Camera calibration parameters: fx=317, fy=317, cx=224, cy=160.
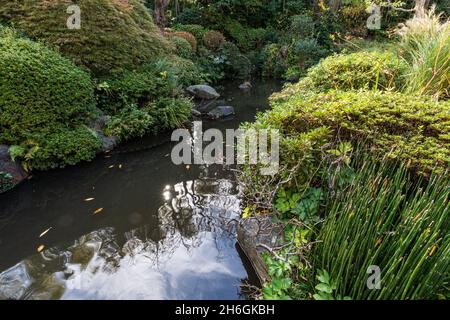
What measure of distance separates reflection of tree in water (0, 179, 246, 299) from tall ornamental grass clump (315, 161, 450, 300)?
57.9 inches

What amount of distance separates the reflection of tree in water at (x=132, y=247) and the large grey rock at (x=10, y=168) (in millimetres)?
1747

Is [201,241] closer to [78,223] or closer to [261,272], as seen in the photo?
[261,272]

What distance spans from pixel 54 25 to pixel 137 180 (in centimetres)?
346

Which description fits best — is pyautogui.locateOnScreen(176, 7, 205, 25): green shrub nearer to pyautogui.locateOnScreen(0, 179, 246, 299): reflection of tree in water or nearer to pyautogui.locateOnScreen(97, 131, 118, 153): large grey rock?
pyautogui.locateOnScreen(97, 131, 118, 153): large grey rock

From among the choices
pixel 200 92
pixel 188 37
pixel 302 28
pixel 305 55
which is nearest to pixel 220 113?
pixel 200 92

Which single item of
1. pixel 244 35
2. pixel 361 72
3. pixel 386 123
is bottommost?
pixel 386 123

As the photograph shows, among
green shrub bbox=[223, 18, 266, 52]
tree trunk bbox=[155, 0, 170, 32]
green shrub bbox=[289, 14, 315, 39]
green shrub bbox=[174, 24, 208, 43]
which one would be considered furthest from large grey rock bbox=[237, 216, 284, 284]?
green shrub bbox=[223, 18, 266, 52]

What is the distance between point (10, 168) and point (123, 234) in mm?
2218

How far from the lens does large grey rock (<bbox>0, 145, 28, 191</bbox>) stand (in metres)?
4.43

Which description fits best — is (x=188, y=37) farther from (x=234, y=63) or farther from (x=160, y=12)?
(x=234, y=63)

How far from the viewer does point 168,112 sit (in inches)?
263

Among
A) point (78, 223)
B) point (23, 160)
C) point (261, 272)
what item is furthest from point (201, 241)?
point (23, 160)

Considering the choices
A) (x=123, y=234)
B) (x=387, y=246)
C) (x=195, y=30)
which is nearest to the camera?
(x=387, y=246)

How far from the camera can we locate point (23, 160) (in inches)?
185
